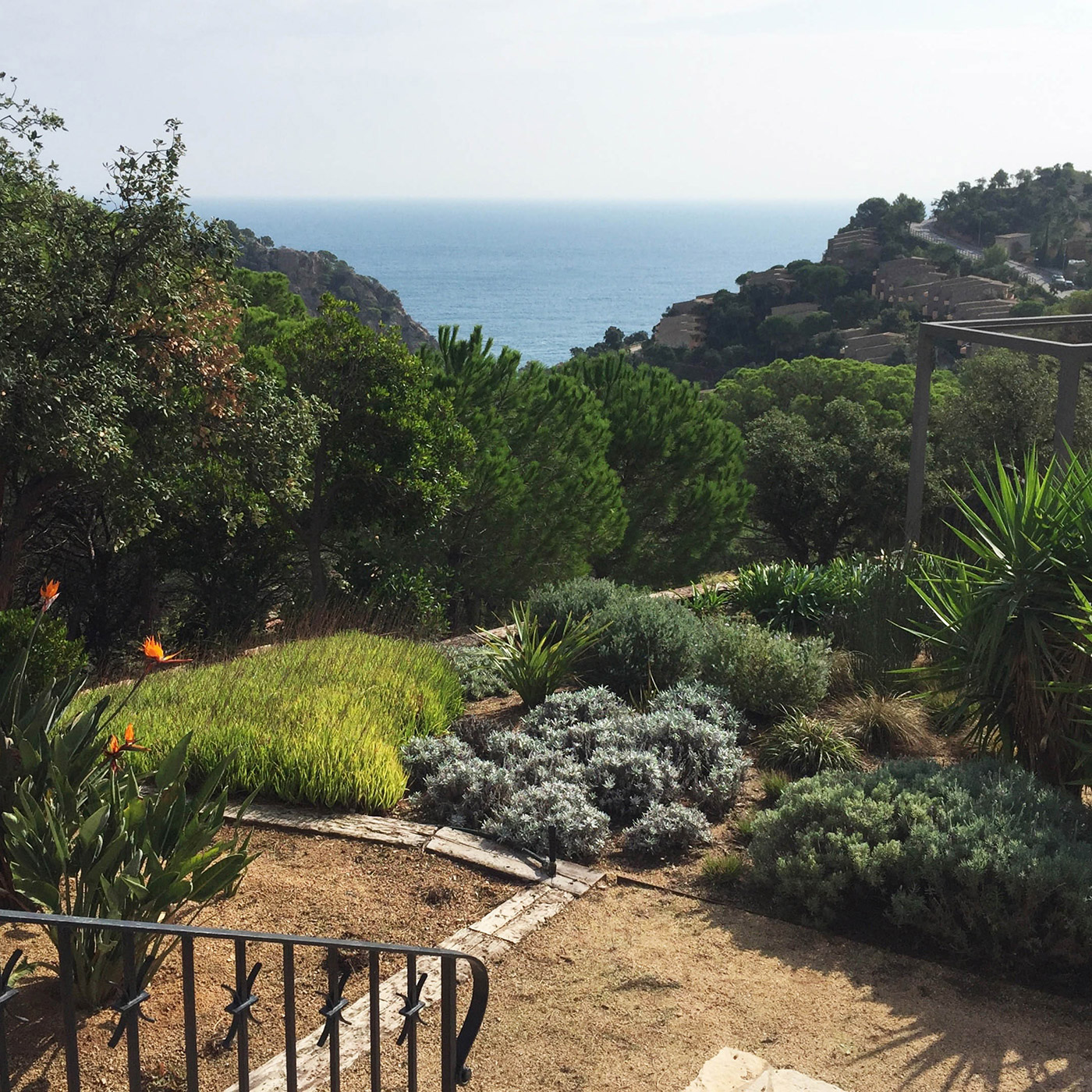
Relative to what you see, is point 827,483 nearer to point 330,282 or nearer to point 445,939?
point 445,939

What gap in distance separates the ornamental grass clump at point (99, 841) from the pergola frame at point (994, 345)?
693cm

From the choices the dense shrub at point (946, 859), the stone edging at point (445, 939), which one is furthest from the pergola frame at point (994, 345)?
the stone edging at point (445, 939)

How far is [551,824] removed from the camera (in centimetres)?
517

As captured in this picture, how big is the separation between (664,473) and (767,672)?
40.9ft

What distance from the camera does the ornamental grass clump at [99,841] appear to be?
10.7ft

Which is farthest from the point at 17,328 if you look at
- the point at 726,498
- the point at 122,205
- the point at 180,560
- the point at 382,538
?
the point at 726,498

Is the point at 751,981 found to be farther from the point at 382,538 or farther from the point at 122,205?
the point at 382,538

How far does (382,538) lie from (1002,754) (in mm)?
9559

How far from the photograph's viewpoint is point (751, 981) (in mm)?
4074

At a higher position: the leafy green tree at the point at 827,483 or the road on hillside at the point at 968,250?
the road on hillside at the point at 968,250

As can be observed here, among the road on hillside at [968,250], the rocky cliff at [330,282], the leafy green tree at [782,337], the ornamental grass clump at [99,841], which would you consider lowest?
the ornamental grass clump at [99,841]

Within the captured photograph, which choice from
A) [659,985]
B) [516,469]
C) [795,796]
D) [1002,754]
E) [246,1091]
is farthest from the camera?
[516,469]

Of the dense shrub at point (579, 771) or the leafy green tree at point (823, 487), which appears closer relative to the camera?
the dense shrub at point (579, 771)

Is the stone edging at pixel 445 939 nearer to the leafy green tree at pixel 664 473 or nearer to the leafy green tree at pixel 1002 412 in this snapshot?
the leafy green tree at pixel 664 473
